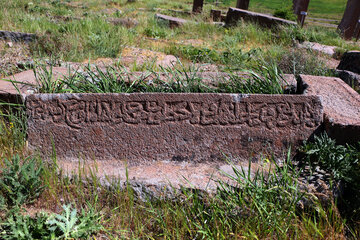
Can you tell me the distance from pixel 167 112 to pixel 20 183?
127 centimetres

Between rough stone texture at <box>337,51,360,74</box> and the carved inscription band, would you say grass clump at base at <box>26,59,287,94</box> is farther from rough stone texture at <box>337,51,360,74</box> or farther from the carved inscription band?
rough stone texture at <box>337,51,360,74</box>

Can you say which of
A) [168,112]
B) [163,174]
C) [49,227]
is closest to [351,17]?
[168,112]

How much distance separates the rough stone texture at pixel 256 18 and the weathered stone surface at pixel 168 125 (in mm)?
6491

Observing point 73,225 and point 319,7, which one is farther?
point 319,7

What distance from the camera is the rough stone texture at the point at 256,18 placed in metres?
8.77

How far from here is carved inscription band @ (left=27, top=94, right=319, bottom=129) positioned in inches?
111

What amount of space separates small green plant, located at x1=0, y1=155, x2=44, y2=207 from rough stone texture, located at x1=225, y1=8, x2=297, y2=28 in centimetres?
773

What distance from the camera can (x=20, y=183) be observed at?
2418 millimetres

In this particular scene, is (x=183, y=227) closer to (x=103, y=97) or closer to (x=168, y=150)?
(x=168, y=150)

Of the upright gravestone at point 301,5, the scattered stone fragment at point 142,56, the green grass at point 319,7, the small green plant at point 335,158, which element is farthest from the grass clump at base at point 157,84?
the green grass at point 319,7

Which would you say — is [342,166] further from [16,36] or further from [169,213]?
[16,36]

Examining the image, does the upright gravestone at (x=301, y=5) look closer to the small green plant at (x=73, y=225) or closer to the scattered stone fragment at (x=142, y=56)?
the scattered stone fragment at (x=142, y=56)

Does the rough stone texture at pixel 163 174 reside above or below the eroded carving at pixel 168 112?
below

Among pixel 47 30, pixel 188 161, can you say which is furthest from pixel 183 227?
pixel 47 30
